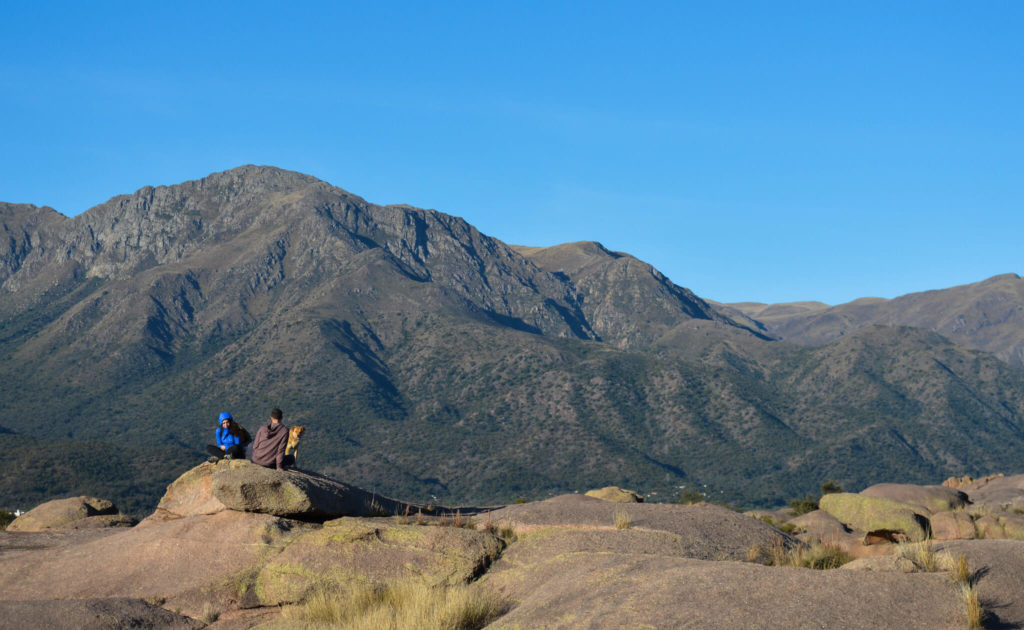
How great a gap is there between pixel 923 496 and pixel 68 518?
38430 mm

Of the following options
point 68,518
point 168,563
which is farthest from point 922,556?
point 68,518

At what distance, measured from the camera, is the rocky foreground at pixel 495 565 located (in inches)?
487

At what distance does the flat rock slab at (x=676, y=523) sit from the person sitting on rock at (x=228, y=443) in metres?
6.81

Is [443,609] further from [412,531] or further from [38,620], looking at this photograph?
[38,620]

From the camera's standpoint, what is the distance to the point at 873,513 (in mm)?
37188

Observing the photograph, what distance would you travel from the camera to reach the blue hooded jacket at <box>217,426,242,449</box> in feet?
80.0

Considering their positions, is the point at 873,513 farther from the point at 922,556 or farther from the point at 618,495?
the point at 922,556

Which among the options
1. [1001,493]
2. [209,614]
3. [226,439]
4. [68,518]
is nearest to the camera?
[209,614]

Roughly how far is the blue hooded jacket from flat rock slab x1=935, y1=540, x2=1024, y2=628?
17201mm

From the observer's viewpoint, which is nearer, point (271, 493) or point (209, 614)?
point (209, 614)

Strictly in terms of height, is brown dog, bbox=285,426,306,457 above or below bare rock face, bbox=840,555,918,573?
above

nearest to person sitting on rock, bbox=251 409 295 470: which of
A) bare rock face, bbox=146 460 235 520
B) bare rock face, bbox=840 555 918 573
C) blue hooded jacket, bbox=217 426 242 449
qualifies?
blue hooded jacket, bbox=217 426 242 449

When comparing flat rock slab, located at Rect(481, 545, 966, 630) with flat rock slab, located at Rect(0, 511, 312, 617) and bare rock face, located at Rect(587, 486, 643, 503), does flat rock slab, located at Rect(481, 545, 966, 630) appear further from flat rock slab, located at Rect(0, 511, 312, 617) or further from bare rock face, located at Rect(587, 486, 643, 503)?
bare rock face, located at Rect(587, 486, 643, 503)

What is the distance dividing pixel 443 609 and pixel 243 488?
28.0ft
